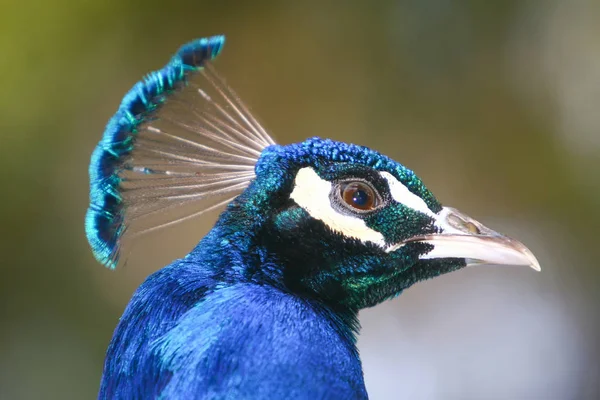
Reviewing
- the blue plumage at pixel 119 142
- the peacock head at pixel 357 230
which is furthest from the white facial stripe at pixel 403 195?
the blue plumage at pixel 119 142

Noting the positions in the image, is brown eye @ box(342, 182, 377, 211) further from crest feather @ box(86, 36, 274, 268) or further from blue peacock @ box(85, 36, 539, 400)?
crest feather @ box(86, 36, 274, 268)

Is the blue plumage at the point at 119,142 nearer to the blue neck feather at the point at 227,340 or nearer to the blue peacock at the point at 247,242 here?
the blue peacock at the point at 247,242

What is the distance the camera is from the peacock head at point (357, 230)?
0.79 metres

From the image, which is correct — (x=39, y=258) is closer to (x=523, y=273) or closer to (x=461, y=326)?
(x=461, y=326)

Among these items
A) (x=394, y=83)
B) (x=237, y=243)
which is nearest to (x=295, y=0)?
(x=394, y=83)

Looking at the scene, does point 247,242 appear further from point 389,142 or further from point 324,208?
point 389,142

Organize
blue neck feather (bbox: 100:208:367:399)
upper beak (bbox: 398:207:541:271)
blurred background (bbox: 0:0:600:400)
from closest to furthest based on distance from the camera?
blue neck feather (bbox: 100:208:367:399)
upper beak (bbox: 398:207:541:271)
blurred background (bbox: 0:0:600:400)

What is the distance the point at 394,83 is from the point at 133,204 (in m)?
2.29

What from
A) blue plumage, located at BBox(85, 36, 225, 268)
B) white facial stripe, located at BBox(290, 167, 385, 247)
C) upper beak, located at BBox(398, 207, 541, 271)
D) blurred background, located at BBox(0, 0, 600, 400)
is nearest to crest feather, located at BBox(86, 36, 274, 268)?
blue plumage, located at BBox(85, 36, 225, 268)

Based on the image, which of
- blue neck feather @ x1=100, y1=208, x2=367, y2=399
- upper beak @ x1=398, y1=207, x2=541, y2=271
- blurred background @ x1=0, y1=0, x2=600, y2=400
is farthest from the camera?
blurred background @ x1=0, y1=0, x2=600, y2=400

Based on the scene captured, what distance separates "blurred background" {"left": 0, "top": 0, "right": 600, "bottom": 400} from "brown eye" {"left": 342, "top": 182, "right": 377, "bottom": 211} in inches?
76.2

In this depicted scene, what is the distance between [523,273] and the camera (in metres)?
2.93

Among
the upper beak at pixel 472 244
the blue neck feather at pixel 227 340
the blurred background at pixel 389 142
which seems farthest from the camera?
the blurred background at pixel 389 142

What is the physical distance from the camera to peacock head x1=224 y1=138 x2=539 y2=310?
0.79 meters
